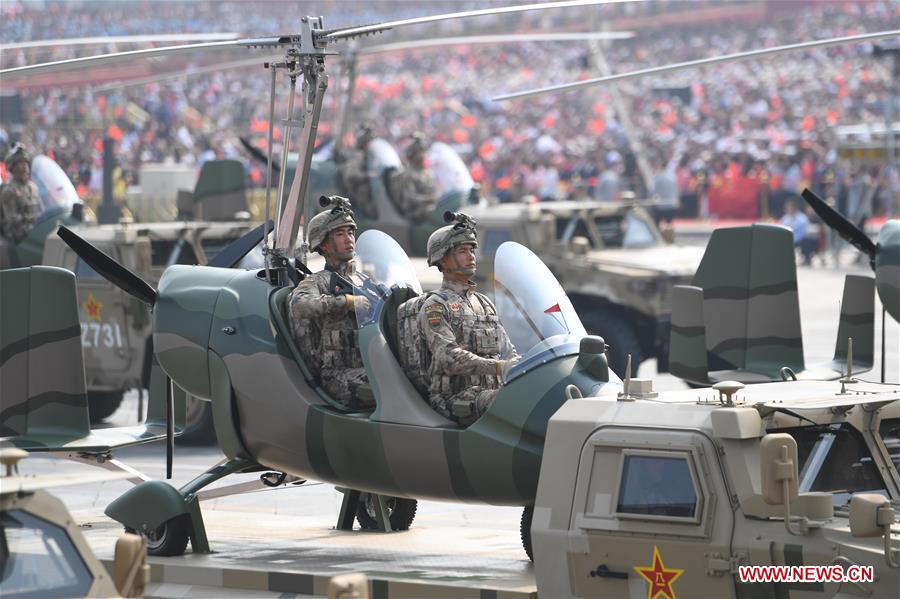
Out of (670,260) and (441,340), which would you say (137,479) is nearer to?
(441,340)

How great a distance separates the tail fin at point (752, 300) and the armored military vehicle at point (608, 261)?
3.47 metres

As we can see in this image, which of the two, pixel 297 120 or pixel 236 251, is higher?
pixel 297 120

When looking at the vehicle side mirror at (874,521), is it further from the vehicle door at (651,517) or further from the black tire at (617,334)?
the black tire at (617,334)

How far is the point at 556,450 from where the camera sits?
305 inches

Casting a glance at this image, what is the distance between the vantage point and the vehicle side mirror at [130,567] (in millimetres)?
6367

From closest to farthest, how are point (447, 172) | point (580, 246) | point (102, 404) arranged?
point (102, 404) → point (580, 246) → point (447, 172)

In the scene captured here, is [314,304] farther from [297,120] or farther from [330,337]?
[297,120]

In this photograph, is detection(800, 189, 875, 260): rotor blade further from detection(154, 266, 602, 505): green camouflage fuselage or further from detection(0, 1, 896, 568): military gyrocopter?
detection(154, 266, 602, 505): green camouflage fuselage

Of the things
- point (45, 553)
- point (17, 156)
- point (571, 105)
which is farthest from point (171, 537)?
point (571, 105)

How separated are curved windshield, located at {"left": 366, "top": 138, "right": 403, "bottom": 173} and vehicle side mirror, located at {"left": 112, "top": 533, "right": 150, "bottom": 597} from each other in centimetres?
1512

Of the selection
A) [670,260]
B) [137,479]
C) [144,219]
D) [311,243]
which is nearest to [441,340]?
[311,243]

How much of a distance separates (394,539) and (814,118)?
114ft

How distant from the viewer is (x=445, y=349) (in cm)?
928

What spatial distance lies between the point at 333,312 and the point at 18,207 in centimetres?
951
